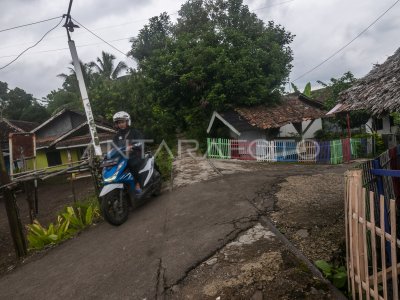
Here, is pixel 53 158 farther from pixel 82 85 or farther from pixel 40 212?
pixel 82 85

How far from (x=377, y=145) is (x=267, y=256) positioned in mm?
15111

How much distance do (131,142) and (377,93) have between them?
4990mm

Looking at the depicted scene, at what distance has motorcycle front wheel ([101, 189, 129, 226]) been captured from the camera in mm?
5285

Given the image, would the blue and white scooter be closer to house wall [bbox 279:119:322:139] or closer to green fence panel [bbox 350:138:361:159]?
green fence panel [bbox 350:138:361:159]

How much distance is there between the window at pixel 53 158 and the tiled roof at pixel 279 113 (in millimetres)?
13206

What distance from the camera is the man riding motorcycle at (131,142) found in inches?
233

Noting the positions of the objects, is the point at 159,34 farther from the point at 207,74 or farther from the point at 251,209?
the point at 251,209

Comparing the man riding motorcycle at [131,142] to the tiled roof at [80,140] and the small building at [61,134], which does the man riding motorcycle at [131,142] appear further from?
the small building at [61,134]

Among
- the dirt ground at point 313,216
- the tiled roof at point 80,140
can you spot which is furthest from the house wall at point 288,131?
the dirt ground at point 313,216

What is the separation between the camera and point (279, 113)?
674 inches

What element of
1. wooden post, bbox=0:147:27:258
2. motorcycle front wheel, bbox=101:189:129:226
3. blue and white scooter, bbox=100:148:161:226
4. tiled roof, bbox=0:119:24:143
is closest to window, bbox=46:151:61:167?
tiled roof, bbox=0:119:24:143

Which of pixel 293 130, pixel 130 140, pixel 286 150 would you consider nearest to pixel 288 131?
pixel 293 130

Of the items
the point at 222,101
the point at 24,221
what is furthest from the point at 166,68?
the point at 24,221

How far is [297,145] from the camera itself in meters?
14.0
